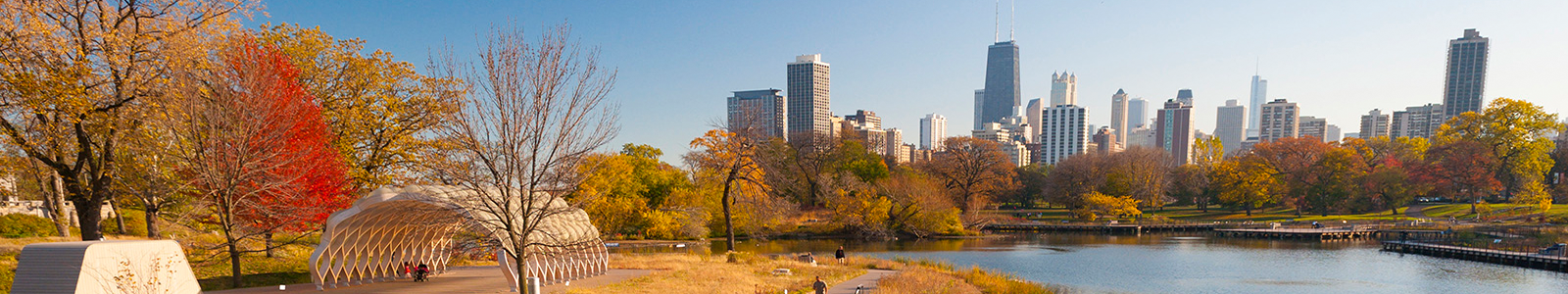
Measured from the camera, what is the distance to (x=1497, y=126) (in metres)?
58.8

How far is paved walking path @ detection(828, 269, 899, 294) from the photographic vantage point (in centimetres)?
1881

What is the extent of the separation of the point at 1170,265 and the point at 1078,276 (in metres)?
7.47

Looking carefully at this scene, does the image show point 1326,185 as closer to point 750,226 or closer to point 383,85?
point 750,226

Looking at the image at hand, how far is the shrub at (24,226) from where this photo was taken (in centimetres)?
2306

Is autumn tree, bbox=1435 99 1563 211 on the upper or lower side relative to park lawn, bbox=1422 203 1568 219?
upper

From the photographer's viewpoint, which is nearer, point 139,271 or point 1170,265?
point 139,271

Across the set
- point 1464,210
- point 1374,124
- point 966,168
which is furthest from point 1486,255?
point 1374,124

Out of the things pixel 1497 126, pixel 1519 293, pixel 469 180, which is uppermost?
pixel 1497 126

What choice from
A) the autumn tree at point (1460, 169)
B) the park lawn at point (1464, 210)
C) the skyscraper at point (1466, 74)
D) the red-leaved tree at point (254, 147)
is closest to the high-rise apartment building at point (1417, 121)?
the skyscraper at point (1466, 74)

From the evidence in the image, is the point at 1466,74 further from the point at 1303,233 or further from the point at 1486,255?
the point at 1486,255

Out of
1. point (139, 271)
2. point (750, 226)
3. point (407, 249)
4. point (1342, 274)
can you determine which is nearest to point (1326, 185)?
point (1342, 274)

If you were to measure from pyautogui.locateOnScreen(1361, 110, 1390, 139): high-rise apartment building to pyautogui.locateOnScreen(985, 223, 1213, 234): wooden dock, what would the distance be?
15517 cm

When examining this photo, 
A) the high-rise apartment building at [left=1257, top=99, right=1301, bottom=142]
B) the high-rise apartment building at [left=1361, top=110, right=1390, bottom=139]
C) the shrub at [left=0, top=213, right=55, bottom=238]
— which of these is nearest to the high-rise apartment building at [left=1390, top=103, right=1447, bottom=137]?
the high-rise apartment building at [left=1361, top=110, right=1390, bottom=139]

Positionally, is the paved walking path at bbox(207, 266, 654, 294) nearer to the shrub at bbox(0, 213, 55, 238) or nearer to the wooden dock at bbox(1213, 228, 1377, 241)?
the shrub at bbox(0, 213, 55, 238)
